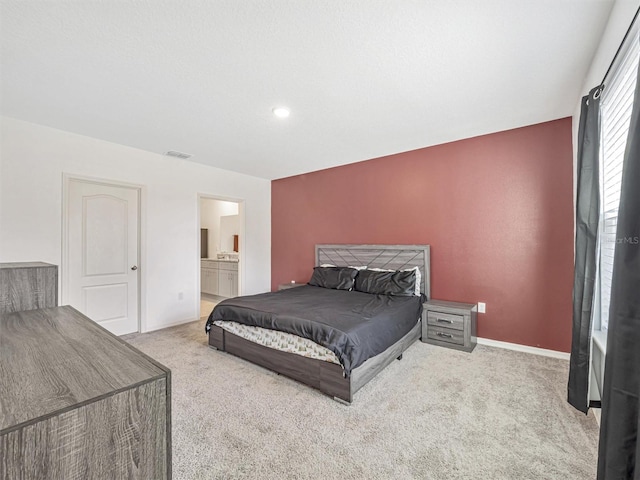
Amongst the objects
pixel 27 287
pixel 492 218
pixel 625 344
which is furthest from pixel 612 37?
pixel 27 287

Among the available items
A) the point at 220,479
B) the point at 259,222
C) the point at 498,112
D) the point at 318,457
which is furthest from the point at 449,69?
the point at 259,222

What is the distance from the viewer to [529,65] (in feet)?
6.95

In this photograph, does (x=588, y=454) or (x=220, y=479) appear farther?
(x=588, y=454)

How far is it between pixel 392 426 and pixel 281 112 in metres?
2.70

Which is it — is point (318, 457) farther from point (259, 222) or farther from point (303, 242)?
point (259, 222)

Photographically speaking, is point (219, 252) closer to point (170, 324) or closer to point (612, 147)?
point (170, 324)

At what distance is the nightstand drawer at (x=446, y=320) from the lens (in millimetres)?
3326

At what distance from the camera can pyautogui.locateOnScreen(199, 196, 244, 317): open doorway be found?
19.3 ft

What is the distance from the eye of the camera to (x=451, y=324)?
338 centimetres

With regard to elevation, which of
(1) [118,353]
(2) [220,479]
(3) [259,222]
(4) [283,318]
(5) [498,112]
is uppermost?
(5) [498,112]

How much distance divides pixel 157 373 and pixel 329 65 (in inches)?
84.1

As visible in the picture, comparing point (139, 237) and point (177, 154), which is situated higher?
point (177, 154)

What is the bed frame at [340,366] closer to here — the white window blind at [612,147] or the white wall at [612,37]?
the white window blind at [612,147]

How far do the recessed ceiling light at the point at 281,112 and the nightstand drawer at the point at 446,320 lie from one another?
8.72 feet
